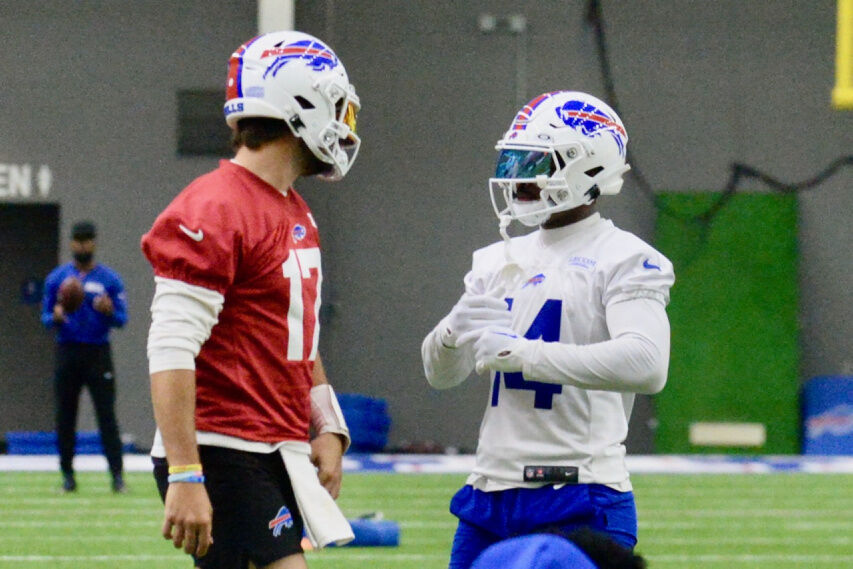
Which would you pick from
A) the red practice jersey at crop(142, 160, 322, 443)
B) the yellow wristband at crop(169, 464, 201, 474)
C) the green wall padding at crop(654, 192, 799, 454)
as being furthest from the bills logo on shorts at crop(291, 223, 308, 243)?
the green wall padding at crop(654, 192, 799, 454)

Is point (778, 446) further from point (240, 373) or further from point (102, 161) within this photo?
point (240, 373)

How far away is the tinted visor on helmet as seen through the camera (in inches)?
135

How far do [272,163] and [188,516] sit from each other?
0.81 m

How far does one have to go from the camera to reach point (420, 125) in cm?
1530

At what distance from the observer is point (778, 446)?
14.7 metres

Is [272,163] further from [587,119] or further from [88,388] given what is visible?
[88,388]

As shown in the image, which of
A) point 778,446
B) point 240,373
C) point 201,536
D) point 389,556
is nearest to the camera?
point 201,536

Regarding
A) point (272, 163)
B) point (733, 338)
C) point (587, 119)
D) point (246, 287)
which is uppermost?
point (587, 119)

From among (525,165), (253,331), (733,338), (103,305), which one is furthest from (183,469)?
(733,338)

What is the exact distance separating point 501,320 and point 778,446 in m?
12.1

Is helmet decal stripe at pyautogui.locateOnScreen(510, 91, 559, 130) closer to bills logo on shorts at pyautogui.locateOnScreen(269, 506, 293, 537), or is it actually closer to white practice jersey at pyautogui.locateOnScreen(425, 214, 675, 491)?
white practice jersey at pyautogui.locateOnScreen(425, 214, 675, 491)

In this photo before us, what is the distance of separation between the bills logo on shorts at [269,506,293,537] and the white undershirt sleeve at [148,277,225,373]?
380 millimetres

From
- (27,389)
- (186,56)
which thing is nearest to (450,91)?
(186,56)

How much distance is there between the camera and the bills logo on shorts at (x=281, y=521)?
121 inches
